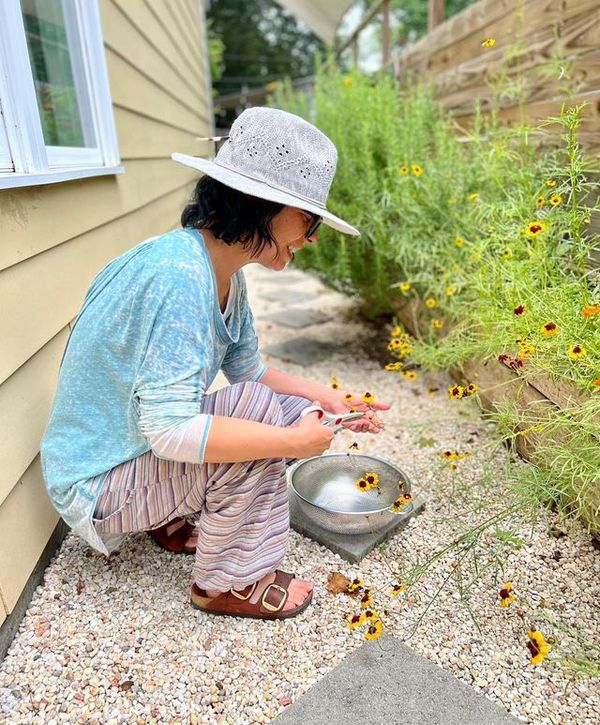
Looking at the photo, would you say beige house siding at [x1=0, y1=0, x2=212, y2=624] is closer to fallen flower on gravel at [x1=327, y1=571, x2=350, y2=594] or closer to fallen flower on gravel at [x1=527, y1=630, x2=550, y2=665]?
fallen flower on gravel at [x1=327, y1=571, x2=350, y2=594]

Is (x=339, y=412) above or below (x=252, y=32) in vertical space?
below

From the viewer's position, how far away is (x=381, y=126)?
9.40ft

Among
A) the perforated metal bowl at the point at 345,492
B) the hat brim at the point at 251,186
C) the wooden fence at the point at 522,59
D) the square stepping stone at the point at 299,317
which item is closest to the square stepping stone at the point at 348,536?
the perforated metal bowl at the point at 345,492

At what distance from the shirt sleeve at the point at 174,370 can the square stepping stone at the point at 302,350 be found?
203 cm

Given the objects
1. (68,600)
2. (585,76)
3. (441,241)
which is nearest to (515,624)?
(68,600)

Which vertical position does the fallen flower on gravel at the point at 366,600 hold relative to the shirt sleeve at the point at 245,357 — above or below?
below

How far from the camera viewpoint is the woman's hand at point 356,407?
1.48m

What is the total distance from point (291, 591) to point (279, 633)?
0.34 feet

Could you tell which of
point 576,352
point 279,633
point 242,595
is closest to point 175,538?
point 242,595

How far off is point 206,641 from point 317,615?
276 millimetres

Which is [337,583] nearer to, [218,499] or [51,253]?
[218,499]

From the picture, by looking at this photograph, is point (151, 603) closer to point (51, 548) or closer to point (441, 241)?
point (51, 548)

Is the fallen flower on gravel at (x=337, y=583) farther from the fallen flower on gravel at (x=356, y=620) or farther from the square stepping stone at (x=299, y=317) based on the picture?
the square stepping stone at (x=299, y=317)

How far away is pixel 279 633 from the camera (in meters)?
1.33
